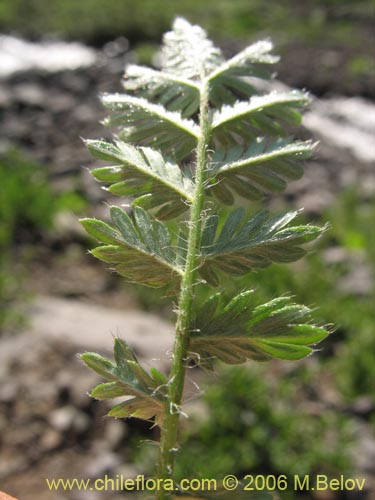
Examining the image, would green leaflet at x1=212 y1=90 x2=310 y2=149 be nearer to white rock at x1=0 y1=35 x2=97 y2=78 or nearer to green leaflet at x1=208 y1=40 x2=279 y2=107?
green leaflet at x1=208 y1=40 x2=279 y2=107

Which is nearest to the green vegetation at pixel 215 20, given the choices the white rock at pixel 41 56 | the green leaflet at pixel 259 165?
the white rock at pixel 41 56

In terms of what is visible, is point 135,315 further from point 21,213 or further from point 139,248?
point 139,248

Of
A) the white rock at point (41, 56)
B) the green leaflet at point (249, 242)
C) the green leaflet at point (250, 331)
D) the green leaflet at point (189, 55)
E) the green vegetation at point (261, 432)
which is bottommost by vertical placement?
the green vegetation at point (261, 432)

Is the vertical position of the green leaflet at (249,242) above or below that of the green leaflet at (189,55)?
below

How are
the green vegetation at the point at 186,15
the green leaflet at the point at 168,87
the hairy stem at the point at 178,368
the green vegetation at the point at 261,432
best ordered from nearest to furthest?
the hairy stem at the point at 178,368, the green leaflet at the point at 168,87, the green vegetation at the point at 261,432, the green vegetation at the point at 186,15

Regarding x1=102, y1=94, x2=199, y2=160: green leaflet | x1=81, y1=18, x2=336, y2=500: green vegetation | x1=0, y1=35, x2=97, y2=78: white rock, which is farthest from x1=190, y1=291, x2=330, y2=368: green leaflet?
x1=0, y1=35, x2=97, y2=78: white rock

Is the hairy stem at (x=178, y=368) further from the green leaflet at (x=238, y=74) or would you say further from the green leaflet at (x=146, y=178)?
the green leaflet at (x=238, y=74)

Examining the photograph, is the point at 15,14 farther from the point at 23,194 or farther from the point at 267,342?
the point at 267,342
